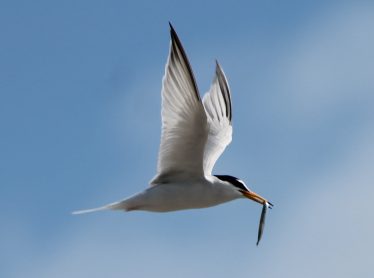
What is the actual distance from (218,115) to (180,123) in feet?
7.18

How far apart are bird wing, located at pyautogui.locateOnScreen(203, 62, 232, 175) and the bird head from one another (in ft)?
2.30

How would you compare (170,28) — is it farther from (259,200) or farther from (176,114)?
(259,200)

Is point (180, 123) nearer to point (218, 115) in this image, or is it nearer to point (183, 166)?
point (183, 166)

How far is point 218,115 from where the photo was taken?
499 inches

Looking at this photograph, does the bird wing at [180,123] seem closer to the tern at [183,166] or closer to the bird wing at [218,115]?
the tern at [183,166]

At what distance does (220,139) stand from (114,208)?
2161mm

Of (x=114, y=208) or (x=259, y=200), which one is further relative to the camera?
(x=259, y=200)

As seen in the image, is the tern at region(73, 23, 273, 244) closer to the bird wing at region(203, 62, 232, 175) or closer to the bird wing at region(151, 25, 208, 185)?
the bird wing at region(151, 25, 208, 185)

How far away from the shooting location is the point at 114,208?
10.8 m

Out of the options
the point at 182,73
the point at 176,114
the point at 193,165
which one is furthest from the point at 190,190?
the point at 182,73

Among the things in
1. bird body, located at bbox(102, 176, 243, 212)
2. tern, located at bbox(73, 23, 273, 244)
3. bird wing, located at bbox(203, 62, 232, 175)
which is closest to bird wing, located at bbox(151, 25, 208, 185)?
tern, located at bbox(73, 23, 273, 244)

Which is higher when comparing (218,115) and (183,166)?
(218,115)

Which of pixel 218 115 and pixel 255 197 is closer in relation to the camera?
pixel 255 197

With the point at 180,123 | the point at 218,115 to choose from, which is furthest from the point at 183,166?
the point at 218,115
